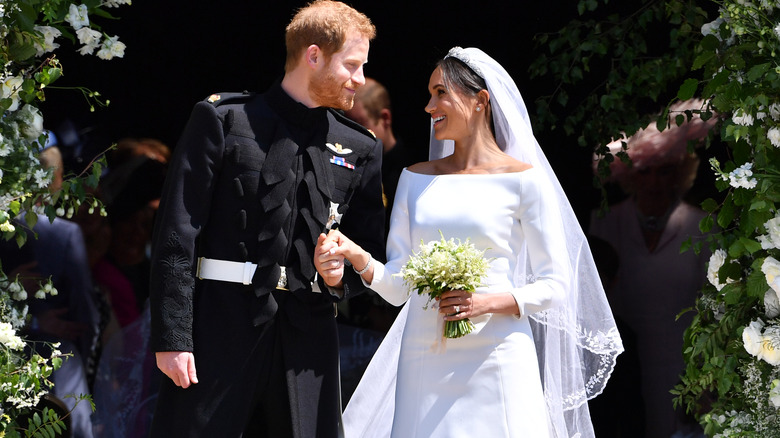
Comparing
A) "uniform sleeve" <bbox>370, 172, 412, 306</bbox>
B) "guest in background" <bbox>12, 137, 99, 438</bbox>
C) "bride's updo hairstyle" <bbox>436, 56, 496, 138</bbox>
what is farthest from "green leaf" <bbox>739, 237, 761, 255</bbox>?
"guest in background" <bbox>12, 137, 99, 438</bbox>

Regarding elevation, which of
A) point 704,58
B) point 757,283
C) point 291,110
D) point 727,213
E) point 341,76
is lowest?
point 757,283

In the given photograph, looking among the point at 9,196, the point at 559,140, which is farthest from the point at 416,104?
the point at 9,196

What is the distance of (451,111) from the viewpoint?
344 cm

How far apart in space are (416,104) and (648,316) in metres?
1.71

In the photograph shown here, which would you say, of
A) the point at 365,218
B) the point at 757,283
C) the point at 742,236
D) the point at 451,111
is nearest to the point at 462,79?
the point at 451,111

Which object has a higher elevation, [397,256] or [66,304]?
[397,256]

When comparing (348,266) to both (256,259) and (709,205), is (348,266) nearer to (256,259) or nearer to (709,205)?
(256,259)

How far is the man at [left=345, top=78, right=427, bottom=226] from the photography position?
5.16 m

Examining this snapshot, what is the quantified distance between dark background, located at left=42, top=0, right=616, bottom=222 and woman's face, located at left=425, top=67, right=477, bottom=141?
5.59 ft

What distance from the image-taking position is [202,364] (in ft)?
10.4

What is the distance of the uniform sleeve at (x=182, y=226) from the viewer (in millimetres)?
3090

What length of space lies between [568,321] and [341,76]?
1.23 metres

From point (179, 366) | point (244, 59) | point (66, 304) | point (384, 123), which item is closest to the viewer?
point (179, 366)

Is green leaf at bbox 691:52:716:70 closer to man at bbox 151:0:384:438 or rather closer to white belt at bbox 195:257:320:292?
man at bbox 151:0:384:438
